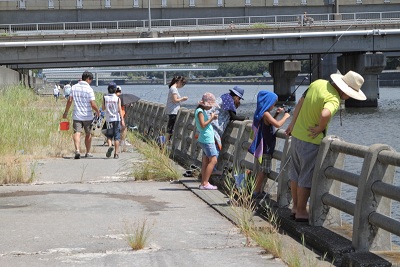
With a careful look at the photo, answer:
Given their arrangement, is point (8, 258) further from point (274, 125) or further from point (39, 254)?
point (274, 125)

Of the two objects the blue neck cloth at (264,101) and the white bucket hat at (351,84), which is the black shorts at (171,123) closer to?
the blue neck cloth at (264,101)

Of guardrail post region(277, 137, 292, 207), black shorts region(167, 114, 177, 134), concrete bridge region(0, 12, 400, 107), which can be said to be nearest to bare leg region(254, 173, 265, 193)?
guardrail post region(277, 137, 292, 207)

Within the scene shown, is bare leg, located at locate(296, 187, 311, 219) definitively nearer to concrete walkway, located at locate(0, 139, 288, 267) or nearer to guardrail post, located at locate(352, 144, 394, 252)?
concrete walkway, located at locate(0, 139, 288, 267)

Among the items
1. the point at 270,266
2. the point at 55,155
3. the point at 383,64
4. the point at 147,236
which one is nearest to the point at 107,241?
the point at 147,236

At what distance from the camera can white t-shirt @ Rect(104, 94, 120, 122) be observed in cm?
2061

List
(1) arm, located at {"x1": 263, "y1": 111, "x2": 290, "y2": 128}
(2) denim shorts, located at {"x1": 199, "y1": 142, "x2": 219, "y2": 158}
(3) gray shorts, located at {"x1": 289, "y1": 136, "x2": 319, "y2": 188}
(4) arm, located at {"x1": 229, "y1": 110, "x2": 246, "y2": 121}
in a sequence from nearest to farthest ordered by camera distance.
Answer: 1. (3) gray shorts, located at {"x1": 289, "y1": 136, "x2": 319, "y2": 188}
2. (1) arm, located at {"x1": 263, "y1": 111, "x2": 290, "y2": 128}
3. (2) denim shorts, located at {"x1": 199, "y1": 142, "x2": 219, "y2": 158}
4. (4) arm, located at {"x1": 229, "y1": 110, "x2": 246, "y2": 121}

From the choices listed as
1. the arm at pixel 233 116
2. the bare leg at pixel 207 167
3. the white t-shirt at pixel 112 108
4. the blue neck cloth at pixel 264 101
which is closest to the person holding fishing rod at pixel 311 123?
the blue neck cloth at pixel 264 101

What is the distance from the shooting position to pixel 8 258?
8.73m

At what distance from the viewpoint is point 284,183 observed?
11375 millimetres

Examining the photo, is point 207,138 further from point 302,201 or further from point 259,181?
point 302,201

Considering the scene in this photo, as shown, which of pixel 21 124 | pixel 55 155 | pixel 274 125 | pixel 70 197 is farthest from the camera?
pixel 21 124

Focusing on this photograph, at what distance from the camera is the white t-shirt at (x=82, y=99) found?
19516 mm

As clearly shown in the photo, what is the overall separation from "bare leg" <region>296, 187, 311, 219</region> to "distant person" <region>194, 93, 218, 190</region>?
3.85 m

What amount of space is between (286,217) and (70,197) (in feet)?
12.8
